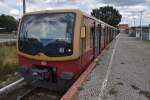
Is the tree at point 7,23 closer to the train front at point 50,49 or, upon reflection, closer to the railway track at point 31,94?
the railway track at point 31,94

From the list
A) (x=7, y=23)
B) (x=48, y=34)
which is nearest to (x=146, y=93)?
(x=48, y=34)


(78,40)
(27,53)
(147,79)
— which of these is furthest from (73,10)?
(147,79)

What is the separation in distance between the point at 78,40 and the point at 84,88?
147cm

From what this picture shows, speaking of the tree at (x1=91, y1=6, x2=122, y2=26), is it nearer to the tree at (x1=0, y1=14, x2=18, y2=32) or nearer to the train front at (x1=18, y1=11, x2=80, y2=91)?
the tree at (x1=0, y1=14, x2=18, y2=32)

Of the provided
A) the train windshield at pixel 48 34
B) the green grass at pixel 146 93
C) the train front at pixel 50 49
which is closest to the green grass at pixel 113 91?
the green grass at pixel 146 93

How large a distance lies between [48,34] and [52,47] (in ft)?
1.47

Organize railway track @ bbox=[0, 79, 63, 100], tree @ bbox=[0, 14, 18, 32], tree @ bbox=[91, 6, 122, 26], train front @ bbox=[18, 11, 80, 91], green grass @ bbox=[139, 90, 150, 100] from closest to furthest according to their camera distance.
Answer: green grass @ bbox=[139, 90, 150, 100] → train front @ bbox=[18, 11, 80, 91] → railway track @ bbox=[0, 79, 63, 100] → tree @ bbox=[0, 14, 18, 32] → tree @ bbox=[91, 6, 122, 26]

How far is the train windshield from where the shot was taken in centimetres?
767

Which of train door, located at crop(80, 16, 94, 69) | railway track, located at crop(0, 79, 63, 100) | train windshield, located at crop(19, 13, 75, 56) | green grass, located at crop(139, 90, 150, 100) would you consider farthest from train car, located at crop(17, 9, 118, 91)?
green grass, located at crop(139, 90, 150, 100)

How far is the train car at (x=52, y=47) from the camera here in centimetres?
761

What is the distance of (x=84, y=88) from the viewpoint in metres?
7.02

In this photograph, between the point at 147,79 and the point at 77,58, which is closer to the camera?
the point at 77,58

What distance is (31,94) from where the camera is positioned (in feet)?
27.9

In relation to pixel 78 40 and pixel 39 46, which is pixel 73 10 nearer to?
pixel 78 40
